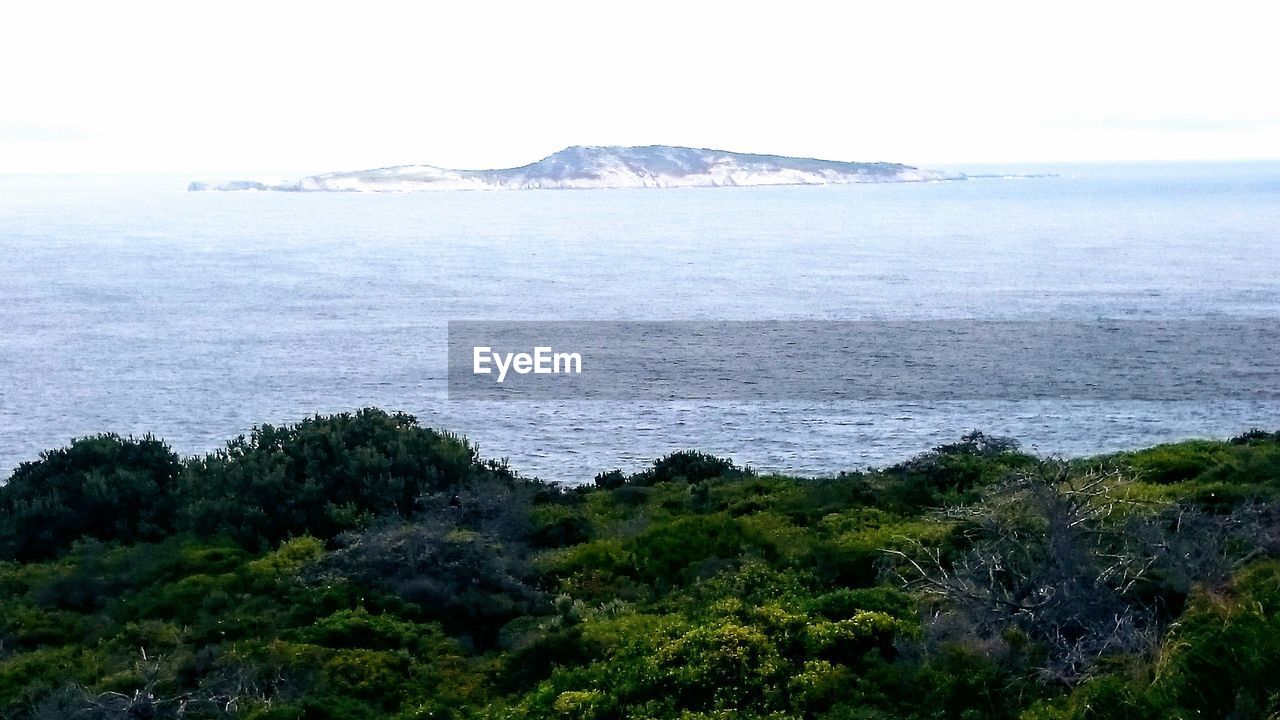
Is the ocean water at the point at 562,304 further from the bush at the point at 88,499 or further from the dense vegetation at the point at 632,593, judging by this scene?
the dense vegetation at the point at 632,593

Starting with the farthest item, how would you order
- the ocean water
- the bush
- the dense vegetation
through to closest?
the ocean water < the bush < the dense vegetation

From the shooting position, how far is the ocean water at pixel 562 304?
40812mm

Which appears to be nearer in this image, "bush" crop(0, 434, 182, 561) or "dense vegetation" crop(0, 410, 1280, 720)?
"dense vegetation" crop(0, 410, 1280, 720)

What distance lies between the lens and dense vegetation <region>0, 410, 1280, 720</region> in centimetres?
1086

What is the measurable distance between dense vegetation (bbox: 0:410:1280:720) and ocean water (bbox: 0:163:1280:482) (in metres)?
15.3

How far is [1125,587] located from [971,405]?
33.0m

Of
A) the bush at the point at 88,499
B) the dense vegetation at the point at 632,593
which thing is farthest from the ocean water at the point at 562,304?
the dense vegetation at the point at 632,593

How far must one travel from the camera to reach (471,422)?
4391 centimetres

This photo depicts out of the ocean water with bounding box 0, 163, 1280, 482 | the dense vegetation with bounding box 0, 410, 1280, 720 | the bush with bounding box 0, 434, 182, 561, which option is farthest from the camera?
the ocean water with bounding box 0, 163, 1280, 482

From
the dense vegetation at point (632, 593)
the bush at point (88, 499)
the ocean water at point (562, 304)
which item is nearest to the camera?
the dense vegetation at point (632, 593)

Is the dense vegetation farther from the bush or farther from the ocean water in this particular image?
the ocean water

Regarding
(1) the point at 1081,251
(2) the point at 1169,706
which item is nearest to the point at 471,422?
(2) the point at 1169,706

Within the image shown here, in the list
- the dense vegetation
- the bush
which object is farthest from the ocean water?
the dense vegetation

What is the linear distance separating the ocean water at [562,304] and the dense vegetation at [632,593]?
50.0 feet
